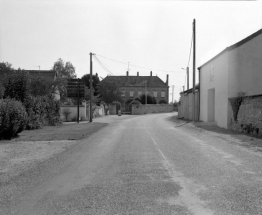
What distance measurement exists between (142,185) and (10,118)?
36.5ft

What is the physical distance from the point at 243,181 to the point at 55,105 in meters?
22.7

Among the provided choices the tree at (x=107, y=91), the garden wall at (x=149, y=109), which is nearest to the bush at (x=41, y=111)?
the garden wall at (x=149, y=109)

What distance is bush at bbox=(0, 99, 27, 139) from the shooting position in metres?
15.3

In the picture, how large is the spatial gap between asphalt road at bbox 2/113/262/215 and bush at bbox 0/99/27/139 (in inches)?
250

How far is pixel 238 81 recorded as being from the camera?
22656 millimetres

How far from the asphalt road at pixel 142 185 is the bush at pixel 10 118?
20.8 feet

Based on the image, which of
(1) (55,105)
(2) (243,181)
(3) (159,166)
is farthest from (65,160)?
(1) (55,105)

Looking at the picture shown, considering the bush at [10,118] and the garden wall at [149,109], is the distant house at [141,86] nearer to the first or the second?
the garden wall at [149,109]

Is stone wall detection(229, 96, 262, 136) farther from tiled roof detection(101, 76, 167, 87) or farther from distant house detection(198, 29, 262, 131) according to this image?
tiled roof detection(101, 76, 167, 87)

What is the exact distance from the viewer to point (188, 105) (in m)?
40.6

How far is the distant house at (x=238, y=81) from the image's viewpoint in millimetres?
19219

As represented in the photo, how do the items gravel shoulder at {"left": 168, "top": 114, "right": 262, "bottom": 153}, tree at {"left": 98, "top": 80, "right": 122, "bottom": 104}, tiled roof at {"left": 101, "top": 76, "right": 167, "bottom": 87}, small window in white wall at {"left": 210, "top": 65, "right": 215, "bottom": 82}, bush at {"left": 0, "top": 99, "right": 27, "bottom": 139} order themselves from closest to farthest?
1. gravel shoulder at {"left": 168, "top": 114, "right": 262, "bottom": 153}
2. bush at {"left": 0, "top": 99, "right": 27, "bottom": 139}
3. small window in white wall at {"left": 210, "top": 65, "right": 215, "bottom": 82}
4. tree at {"left": 98, "top": 80, "right": 122, "bottom": 104}
5. tiled roof at {"left": 101, "top": 76, "right": 167, "bottom": 87}

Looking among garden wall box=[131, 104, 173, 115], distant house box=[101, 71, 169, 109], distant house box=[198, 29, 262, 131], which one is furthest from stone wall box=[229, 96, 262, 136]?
distant house box=[101, 71, 169, 109]

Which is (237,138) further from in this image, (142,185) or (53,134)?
(142,185)
